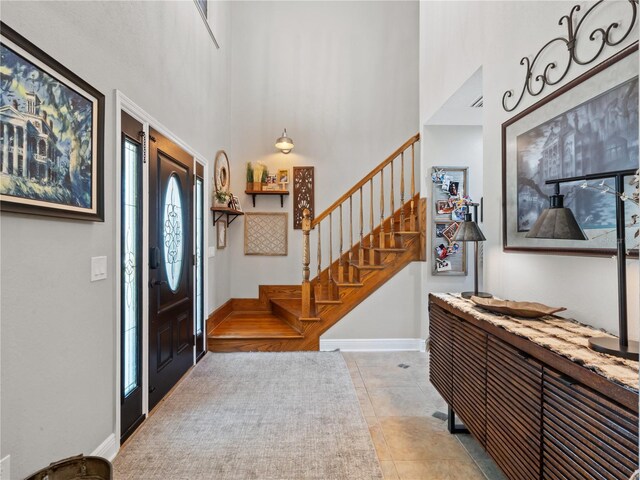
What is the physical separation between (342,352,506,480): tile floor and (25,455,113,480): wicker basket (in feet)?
4.57

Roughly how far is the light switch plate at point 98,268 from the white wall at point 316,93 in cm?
321

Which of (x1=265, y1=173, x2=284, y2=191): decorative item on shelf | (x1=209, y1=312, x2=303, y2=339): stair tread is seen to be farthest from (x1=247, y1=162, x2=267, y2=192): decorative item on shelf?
(x1=209, y1=312, x2=303, y2=339): stair tread

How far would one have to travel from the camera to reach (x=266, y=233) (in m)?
5.24

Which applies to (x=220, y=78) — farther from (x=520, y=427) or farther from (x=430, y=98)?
(x=520, y=427)

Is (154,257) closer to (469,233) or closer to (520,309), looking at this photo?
(469,233)

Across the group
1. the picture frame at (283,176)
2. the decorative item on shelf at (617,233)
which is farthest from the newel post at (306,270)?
the decorative item on shelf at (617,233)

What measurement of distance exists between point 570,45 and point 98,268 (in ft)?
8.79

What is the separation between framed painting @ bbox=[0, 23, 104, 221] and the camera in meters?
1.31

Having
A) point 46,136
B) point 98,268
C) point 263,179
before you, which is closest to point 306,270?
point 263,179

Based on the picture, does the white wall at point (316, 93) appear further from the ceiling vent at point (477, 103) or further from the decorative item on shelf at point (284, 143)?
the ceiling vent at point (477, 103)

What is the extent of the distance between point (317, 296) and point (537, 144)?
9.39ft

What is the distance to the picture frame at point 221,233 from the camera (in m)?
4.46

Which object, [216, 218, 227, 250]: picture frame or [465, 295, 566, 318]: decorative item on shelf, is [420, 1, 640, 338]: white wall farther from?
[216, 218, 227, 250]: picture frame

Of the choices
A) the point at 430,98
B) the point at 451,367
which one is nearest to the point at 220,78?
the point at 430,98
